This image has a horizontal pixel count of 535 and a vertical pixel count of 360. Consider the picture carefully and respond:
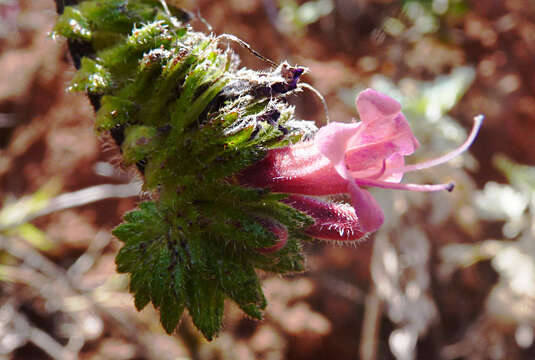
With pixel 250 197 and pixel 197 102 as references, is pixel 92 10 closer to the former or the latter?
pixel 197 102

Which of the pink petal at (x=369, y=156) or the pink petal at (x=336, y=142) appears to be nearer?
the pink petal at (x=336, y=142)

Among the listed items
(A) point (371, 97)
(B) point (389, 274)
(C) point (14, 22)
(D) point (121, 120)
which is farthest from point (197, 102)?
(C) point (14, 22)

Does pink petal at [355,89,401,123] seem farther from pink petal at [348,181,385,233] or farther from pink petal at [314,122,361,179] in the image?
pink petal at [348,181,385,233]

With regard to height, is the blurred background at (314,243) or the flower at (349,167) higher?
the flower at (349,167)

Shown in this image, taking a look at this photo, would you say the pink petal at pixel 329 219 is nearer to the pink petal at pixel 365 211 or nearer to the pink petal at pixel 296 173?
the pink petal at pixel 296 173

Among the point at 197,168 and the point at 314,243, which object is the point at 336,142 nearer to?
the point at 197,168

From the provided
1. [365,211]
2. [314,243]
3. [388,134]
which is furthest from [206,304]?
[314,243]

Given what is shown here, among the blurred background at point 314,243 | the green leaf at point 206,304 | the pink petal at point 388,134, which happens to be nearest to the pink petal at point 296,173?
the pink petal at point 388,134
